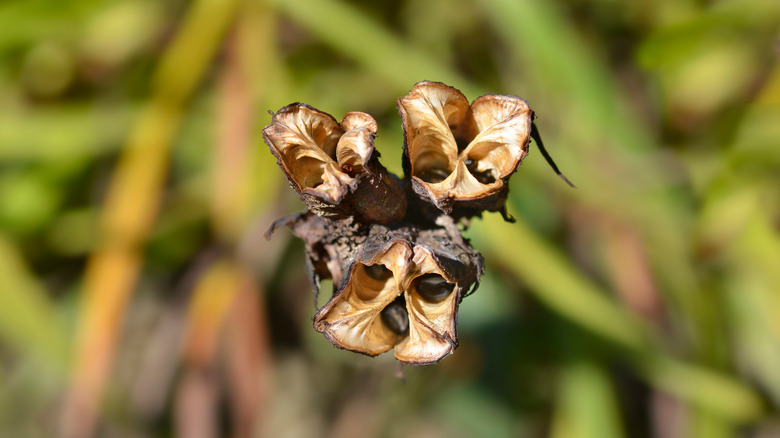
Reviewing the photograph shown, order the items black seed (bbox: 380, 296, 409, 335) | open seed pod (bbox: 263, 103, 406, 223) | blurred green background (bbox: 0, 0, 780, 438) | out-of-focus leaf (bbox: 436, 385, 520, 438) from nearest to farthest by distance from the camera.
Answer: open seed pod (bbox: 263, 103, 406, 223)
black seed (bbox: 380, 296, 409, 335)
blurred green background (bbox: 0, 0, 780, 438)
out-of-focus leaf (bbox: 436, 385, 520, 438)

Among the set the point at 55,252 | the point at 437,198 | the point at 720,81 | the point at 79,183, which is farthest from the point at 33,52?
the point at 720,81

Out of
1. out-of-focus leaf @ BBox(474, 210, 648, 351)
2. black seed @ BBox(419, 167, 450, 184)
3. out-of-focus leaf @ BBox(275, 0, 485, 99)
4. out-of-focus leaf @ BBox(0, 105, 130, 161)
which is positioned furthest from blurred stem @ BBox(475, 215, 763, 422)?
out-of-focus leaf @ BBox(0, 105, 130, 161)

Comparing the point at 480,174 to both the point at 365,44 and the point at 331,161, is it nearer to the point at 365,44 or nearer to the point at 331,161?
the point at 331,161

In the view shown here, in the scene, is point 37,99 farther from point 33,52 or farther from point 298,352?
point 298,352

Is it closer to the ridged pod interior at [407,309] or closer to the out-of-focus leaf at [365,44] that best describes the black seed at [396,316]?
the ridged pod interior at [407,309]

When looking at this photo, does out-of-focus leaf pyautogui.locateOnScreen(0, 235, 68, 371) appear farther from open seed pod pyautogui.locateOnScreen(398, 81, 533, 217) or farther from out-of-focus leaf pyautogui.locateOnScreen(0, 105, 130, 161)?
open seed pod pyautogui.locateOnScreen(398, 81, 533, 217)

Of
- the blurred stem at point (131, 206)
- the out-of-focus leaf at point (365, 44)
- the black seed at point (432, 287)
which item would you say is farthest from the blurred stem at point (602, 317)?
the blurred stem at point (131, 206)

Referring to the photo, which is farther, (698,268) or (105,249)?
(105,249)
